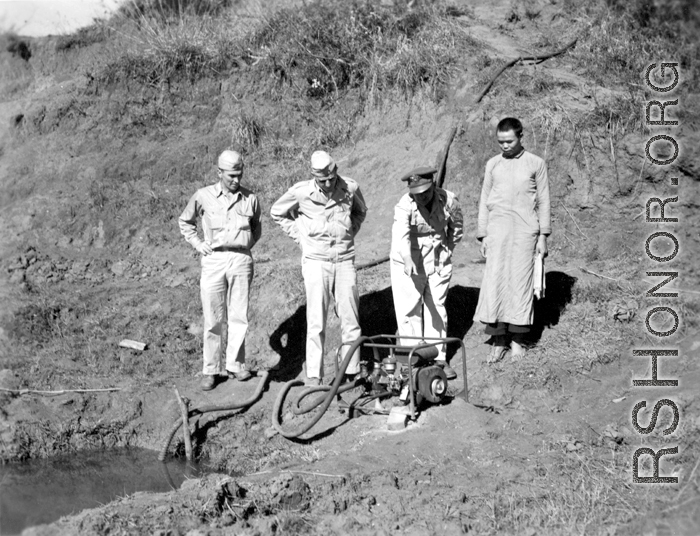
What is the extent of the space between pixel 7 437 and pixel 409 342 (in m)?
3.83

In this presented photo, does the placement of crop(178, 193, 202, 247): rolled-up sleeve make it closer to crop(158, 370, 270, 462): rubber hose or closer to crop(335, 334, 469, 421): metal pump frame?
crop(158, 370, 270, 462): rubber hose

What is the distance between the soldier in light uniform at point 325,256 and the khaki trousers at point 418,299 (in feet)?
1.36

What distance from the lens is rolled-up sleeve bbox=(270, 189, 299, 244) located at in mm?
8609

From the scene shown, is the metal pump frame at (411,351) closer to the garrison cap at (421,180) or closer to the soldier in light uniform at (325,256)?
the soldier in light uniform at (325,256)

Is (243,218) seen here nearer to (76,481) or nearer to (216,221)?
(216,221)

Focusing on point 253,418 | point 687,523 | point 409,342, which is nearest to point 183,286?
point 253,418

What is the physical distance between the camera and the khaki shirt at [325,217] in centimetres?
845

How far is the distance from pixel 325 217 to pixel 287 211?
1.38 feet

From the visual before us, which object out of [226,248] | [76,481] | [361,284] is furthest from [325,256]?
[76,481]

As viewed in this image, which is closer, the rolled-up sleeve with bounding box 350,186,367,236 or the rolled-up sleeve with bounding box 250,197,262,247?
the rolled-up sleeve with bounding box 350,186,367,236

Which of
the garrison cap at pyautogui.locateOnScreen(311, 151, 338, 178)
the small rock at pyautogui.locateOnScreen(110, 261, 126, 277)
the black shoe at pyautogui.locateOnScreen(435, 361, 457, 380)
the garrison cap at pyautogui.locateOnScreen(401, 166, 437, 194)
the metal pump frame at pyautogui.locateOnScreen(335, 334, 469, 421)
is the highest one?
the garrison cap at pyautogui.locateOnScreen(311, 151, 338, 178)

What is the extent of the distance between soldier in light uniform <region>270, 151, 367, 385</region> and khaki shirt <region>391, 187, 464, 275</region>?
463mm

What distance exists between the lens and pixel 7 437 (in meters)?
8.57

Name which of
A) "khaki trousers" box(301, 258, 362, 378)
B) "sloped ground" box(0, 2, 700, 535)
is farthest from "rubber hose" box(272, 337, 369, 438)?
"khaki trousers" box(301, 258, 362, 378)
